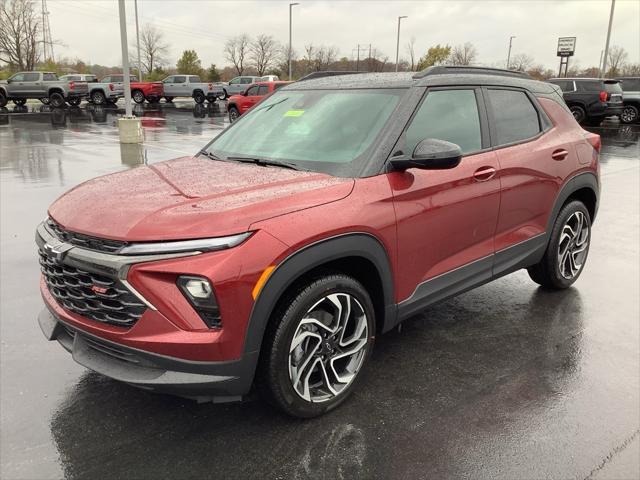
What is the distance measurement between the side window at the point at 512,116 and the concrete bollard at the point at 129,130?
465 inches

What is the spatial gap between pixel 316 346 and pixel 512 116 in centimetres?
248

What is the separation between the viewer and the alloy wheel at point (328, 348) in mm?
2764

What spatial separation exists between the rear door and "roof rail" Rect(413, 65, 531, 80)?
19 cm

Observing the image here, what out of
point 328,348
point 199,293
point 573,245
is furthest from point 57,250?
point 573,245

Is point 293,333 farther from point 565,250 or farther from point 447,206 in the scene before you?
point 565,250

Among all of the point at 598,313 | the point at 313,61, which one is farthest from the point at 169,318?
the point at 313,61

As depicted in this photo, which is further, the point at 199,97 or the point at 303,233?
the point at 199,97

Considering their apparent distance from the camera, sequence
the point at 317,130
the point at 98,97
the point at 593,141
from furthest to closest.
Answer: the point at 98,97 < the point at 593,141 < the point at 317,130

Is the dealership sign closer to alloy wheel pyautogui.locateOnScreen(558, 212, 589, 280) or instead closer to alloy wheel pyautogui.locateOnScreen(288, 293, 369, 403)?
alloy wheel pyautogui.locateOnScreen(558, 212, 589, 280)

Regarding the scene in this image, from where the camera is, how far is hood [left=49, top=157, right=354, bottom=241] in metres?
2.40

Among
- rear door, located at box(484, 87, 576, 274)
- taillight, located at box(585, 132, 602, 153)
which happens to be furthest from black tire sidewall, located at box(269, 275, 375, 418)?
taillight, located at box(585, 132, 602, 153)

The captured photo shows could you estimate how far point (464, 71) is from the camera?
3.88 metres

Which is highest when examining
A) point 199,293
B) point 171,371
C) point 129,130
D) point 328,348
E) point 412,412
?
point 199,293

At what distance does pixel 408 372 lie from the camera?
3.46 metres
